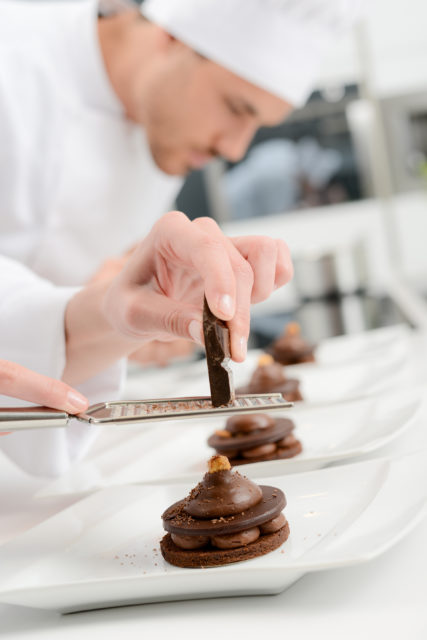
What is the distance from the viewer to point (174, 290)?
3.50ft

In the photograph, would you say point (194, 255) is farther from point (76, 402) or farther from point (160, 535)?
point (160, 535)

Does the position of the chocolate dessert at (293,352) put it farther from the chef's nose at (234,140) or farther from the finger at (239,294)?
the finger at (239,294)

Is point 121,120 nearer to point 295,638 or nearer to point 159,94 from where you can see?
point 159,94

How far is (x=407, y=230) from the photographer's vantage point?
5496 mm

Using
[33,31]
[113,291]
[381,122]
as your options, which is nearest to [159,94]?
[33,31]

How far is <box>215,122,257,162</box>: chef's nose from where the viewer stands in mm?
2180

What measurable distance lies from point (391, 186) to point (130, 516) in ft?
16.3

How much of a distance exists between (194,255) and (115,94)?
4.98 feet

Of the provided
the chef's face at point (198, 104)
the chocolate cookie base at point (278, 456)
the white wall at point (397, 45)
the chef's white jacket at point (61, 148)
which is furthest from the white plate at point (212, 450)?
the white wall at point (397, 45)

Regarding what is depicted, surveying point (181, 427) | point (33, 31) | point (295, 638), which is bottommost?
point (295, 638)

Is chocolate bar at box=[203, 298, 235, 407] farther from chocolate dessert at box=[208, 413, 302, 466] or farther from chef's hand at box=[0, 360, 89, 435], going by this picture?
chocolate dessert at box=[208, 413, 302, 466]

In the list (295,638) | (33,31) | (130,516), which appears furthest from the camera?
(33,31)

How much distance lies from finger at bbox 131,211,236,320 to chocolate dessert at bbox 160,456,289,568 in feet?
0.65

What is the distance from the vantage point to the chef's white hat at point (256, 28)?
80.5 inches
